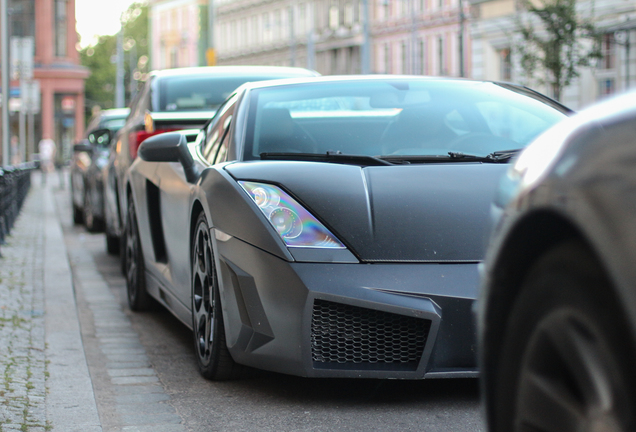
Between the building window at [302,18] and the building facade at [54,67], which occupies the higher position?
the building window at [302,18]

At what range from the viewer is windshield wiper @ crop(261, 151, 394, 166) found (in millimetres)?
4277

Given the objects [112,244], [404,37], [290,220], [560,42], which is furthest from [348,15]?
[290,220]

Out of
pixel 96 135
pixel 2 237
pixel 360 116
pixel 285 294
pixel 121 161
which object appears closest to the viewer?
pixel 285 294

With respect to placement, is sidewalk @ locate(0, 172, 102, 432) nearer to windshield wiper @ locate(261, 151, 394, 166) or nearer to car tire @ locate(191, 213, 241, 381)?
car tire @ locate(191, 213, 241, 381)

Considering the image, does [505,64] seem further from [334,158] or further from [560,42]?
[334,158]

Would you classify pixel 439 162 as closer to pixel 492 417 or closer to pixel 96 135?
pixel 492 417

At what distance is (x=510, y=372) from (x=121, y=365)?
3406mm

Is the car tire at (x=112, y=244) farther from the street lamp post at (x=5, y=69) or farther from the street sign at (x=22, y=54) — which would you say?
the street sign at (x=22, y=54)

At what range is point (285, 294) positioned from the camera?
3693 millimetres

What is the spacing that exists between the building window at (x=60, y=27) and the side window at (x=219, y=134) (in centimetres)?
5702

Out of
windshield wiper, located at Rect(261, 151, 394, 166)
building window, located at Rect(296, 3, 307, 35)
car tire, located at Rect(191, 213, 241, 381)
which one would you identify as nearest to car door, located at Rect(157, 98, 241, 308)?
car tire, located at Rect(191, 213, 241, 381)

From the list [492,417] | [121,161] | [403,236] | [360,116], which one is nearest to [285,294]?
[403,236]

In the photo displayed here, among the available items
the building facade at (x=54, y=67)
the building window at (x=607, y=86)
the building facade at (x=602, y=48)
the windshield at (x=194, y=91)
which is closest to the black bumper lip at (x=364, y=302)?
the windshield at (x=194, y=91)

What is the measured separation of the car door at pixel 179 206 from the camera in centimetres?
491
